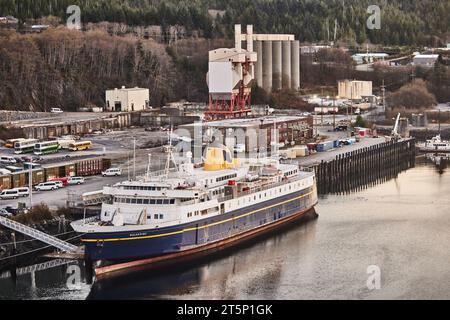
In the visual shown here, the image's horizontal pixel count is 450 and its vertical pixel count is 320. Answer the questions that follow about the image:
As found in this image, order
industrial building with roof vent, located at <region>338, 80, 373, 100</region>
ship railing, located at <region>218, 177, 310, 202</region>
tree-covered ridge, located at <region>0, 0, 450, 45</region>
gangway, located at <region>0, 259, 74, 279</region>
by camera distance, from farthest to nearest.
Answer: tree-covered ridge, located at <region>0, 0, 450, 45</region> → industrial building with roof vent, located at <region>338, 80, 373, 100</region> → ship railing, located at <region>218, 177, 310, 202</region> → gangway, located at <region>0, 259, 74, 279</region>

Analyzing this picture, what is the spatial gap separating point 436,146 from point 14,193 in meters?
21.9

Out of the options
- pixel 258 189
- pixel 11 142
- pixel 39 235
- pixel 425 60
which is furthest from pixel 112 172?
pixel 425 60

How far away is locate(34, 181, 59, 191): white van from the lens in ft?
105

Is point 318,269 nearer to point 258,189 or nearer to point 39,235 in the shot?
point 258,189

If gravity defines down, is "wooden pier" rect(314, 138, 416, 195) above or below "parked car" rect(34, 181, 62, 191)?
below

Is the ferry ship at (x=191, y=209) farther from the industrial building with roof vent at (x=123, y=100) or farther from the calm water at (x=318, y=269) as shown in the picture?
the industrial building with roof vent at (x=123, y=100)

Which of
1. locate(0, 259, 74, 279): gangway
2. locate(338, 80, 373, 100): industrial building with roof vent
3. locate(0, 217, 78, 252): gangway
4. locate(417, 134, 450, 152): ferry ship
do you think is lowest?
locate(0, 259, 74, 279): gangway

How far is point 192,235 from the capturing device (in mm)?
26344

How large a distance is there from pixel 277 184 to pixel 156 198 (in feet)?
16.9

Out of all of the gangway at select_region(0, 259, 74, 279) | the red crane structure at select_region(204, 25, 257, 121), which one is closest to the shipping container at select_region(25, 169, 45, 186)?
the gangway at select_region(0, 259, 74, 279)

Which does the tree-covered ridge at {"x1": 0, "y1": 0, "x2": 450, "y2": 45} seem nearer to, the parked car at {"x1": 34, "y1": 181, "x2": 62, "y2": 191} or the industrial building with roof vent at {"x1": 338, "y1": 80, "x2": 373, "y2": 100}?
the industrial building with roof vent at {"x1": 338, "y1": 80, "x2": 373, "y2": 100}

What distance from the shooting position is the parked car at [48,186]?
31906 millimetres

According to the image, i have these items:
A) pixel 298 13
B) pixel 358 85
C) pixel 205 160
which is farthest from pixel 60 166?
pixel 298 13

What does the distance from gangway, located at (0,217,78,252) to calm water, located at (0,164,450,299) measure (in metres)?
0.67
